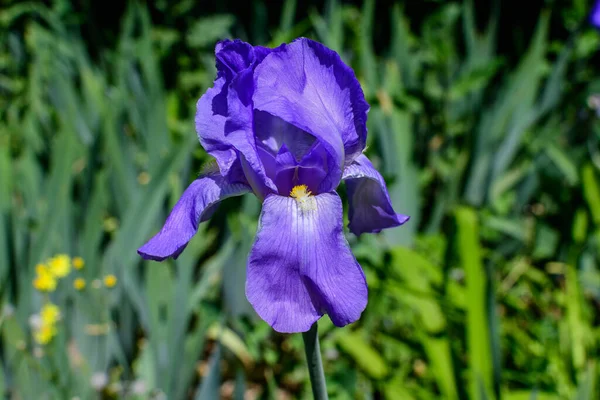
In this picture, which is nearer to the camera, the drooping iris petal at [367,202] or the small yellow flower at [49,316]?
the drooping iris petal at [367,202]

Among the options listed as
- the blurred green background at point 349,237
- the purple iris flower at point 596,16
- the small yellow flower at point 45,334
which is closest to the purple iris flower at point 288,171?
the blurred green background at point 349,237

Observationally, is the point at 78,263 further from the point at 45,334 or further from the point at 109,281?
the point at 45,334

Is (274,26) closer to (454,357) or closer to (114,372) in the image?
(114,372)

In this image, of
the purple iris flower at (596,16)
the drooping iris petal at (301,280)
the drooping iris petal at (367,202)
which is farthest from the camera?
the purple iris flower at (596,16)

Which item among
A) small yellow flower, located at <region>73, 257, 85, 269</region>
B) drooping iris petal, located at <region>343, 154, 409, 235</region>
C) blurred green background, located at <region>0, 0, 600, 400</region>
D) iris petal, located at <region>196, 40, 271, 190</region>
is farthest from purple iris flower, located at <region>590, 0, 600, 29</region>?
small yellow flower, located at <region>73, 257, 85, 269</region>

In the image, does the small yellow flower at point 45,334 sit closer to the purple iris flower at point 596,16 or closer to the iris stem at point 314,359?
the iris stem at point 314,359

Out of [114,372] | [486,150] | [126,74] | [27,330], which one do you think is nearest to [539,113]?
[486,150]

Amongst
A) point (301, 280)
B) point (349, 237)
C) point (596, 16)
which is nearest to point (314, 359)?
point (301, 280)
